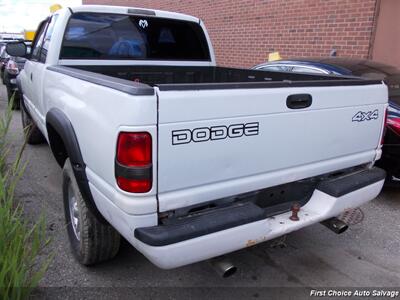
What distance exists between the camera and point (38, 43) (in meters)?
4.68

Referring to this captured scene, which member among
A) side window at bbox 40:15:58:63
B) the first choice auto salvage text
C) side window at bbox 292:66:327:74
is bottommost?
the first choice auto salvage text

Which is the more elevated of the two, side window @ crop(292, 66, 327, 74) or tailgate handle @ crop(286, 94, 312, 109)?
tailgate handle @ crop(286, 94, 312, 109)

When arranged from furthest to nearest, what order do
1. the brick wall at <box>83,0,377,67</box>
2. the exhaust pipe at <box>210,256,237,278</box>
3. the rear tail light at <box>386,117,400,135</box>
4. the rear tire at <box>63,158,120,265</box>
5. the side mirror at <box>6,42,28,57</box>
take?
1. the brick wall at <box>83,0,377,67</box>
2. the side mirror at <box>6,42,28,57</box>
3. the rear tail light at <box>386,117,400,135</box>
4. the rear tire at <box>63,158,120,265</box>
5. the exhaust pipe at <box>210,256,237,278</box>

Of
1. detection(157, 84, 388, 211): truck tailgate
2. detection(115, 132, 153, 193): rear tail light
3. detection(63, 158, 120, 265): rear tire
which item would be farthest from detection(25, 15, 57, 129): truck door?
detection(157, 84, 388, 211): truck tailgate

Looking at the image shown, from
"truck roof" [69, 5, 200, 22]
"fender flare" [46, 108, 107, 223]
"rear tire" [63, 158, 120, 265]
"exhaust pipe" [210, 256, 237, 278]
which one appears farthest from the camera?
"truck roof" [69, 5, 200, 22]

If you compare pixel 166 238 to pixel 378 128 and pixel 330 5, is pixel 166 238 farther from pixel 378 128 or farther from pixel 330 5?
pixel 330 5

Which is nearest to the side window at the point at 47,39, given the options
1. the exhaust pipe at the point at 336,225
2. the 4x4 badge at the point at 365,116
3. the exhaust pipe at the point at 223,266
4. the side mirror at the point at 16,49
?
the side mirror at the point at 16,49

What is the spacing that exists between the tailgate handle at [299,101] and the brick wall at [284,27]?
5.35m

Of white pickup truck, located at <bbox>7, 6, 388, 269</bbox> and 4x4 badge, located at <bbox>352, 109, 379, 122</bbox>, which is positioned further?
4x4 badge, located at <bbox>352, 109, 379, 122</bbox>

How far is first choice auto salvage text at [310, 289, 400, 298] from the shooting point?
285cm

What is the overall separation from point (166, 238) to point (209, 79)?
2.87 meters

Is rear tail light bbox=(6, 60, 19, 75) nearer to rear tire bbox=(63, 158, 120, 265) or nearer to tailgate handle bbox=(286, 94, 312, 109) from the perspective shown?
rear tire bbox=(63, 158, 120, 265)

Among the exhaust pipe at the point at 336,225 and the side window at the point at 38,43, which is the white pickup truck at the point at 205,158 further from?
the side window at the point at 38,43

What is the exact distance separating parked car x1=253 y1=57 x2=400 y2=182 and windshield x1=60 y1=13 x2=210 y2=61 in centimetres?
111
